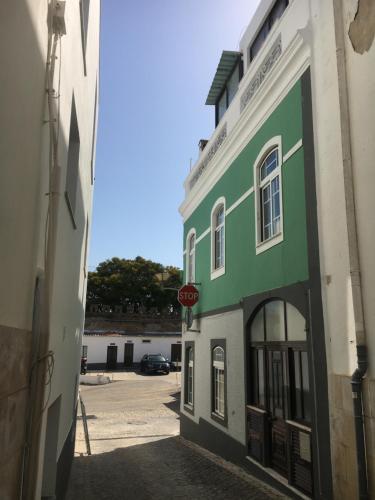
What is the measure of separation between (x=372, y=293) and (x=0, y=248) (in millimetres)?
4428

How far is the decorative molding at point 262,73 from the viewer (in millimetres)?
8789

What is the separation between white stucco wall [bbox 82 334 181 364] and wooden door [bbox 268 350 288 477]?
3395 cm

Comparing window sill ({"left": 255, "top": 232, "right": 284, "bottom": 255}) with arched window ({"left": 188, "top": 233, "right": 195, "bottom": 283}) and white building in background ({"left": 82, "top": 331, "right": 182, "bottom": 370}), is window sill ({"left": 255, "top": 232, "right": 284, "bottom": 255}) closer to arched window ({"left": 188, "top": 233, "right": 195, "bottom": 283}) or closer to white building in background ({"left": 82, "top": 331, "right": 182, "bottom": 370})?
arched window ({"left": 188, "top": 233, "right": 195, "bottom": 283})

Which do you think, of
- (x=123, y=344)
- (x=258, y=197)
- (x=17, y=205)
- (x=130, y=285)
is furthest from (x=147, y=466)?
(x=130, y=285)

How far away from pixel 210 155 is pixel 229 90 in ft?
6.36

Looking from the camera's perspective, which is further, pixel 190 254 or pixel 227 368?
pixel 190 254

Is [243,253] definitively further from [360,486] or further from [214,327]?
[360,486]

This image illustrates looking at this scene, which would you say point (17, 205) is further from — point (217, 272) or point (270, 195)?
point (217, 272)

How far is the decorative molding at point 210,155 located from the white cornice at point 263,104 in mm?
439

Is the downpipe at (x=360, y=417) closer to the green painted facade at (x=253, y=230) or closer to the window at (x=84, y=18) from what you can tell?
the green painted facade at (x=253, y=230)

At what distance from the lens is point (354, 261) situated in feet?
18.8

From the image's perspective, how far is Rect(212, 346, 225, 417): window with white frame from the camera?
1095 centimetres

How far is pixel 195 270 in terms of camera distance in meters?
14.3

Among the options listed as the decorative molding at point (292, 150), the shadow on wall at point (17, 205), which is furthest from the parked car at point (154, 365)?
the shadow on wall at point (17, 205)
